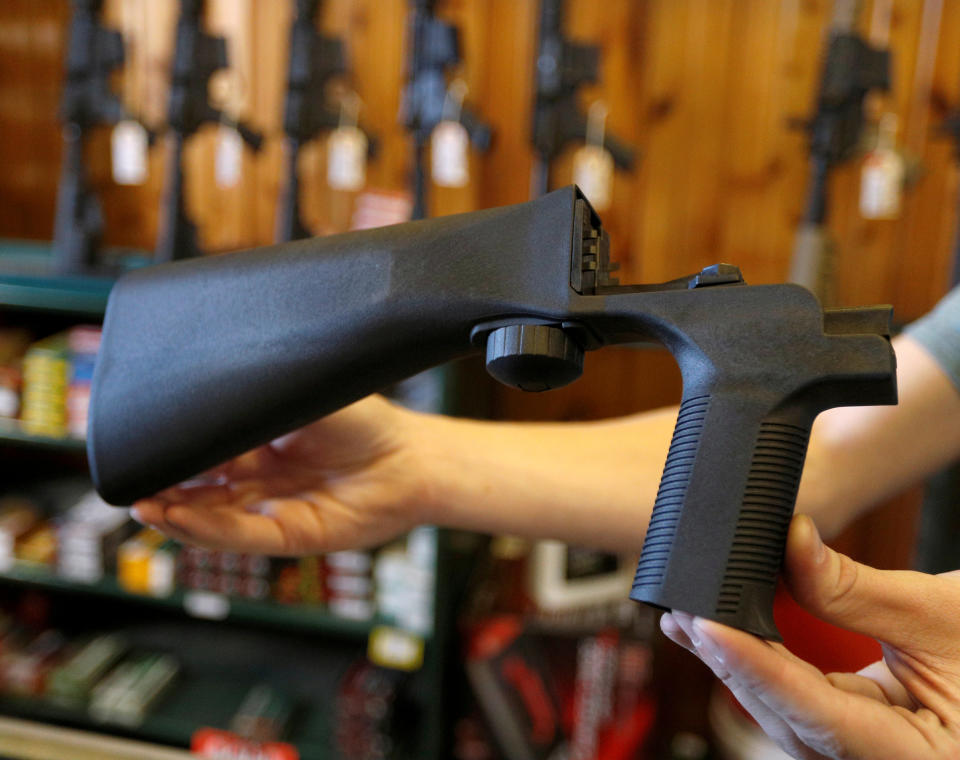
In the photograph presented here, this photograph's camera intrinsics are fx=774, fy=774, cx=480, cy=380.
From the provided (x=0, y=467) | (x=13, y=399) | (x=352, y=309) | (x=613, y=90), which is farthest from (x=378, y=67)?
(x=352, y=309)

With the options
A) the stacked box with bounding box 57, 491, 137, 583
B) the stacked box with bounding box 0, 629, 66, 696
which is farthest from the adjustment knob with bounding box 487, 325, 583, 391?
the stacked box with bounding box 0, 629, 66, 696

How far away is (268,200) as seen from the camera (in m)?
1.97

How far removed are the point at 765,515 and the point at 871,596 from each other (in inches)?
3.0

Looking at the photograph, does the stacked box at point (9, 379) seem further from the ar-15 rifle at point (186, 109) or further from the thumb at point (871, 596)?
the thumb at point (871, 596)

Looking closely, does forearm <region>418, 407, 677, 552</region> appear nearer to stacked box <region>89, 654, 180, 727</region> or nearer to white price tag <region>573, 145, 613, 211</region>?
white price tag <region>573, 145, 613, 211</region>

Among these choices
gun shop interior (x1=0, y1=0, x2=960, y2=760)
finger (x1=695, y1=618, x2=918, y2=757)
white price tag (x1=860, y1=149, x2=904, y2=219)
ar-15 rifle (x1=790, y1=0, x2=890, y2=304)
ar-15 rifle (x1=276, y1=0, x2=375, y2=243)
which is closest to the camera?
finger (x1=695, y1=618, x2=918, y2=757)

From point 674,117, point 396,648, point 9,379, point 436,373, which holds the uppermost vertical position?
point 674,117

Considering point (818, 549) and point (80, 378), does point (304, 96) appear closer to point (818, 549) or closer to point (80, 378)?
point (80, 378)

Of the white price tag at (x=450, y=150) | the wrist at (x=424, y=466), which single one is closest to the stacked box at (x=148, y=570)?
the white price tag at (x=450, y=150)

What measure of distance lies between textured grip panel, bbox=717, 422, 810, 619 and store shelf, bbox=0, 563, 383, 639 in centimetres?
123

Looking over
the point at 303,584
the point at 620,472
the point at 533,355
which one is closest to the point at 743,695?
the point at 533,355

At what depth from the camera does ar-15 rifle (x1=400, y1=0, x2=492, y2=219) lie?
141 centimetres

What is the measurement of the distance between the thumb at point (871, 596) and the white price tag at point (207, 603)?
54.3 inches

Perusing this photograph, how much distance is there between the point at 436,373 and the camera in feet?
4.43
